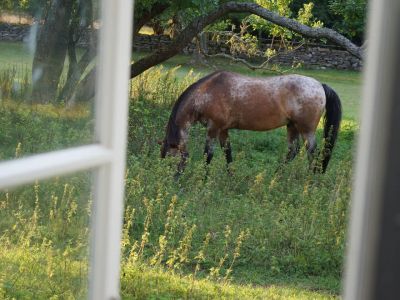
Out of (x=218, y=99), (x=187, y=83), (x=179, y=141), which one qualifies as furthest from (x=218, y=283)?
(x=187, y=83)

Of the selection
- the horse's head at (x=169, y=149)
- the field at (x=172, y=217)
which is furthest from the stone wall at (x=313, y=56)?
the horse's head at (x=169, y=149)

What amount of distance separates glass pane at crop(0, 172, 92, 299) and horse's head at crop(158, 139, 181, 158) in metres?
5.30

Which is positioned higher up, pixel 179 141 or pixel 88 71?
pixel 88 71

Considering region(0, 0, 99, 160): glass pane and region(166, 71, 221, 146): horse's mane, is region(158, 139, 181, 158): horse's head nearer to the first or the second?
region(166, 71, 221, 146): horse's mane


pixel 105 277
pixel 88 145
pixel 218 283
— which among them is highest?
pixel 88 145

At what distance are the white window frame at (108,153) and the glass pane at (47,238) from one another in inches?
1.0

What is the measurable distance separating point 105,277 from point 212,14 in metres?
6.54

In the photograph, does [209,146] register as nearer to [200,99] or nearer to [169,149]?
[200,99]

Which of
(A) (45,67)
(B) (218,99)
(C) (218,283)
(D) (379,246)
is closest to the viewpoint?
(D) (379,246)

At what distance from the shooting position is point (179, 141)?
6805 mm

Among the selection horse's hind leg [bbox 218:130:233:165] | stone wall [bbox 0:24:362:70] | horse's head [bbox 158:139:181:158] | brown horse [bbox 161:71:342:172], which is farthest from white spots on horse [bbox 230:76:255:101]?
stone wall [bbox 0:24:362:70]

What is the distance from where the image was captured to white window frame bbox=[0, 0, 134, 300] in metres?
0.83

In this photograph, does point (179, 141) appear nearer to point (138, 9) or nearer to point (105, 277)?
point (138, 9)

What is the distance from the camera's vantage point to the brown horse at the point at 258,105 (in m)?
7.22
